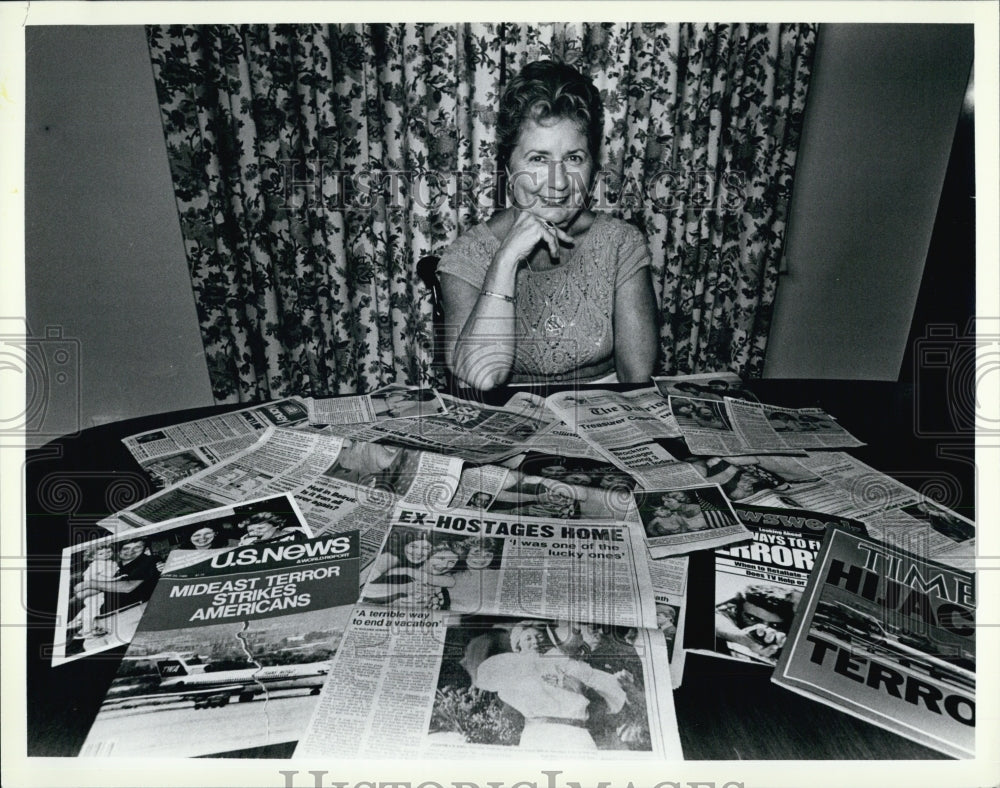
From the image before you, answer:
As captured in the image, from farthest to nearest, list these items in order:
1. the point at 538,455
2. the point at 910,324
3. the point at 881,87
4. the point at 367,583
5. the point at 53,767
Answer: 1. the point at 910,324
2. the point at 881,87
3. the point at 538,455
4. the point at 367,583
5. the point at 53,767

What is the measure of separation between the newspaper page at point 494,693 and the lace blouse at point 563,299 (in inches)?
46.1

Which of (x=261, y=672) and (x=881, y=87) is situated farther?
(x=881, y=87)

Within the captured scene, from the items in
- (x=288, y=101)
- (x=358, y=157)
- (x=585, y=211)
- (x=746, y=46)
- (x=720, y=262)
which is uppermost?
(x=746, y=46)

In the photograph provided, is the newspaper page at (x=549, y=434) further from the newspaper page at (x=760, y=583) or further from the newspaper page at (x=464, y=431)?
the newspaper page at (x=760, y=583)

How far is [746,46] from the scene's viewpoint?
201cm

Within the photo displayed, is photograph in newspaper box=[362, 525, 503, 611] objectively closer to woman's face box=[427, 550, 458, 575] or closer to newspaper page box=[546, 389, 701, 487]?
woman's face box=[427, 550, 458, 575]

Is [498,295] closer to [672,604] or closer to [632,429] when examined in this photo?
[632,429]

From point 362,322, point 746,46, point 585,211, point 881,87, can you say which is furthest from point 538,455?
point 881,87

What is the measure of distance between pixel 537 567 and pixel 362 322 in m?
1.53

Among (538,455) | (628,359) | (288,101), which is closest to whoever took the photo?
(538,455)

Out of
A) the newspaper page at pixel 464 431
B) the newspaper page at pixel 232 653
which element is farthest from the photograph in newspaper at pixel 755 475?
the newspaper page at pixel 232 653

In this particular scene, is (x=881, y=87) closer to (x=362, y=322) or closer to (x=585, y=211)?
(x=585, y=211)

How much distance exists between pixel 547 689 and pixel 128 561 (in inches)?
20.7

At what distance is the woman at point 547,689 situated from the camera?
0.60 m
